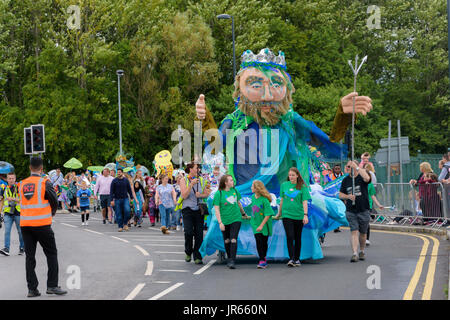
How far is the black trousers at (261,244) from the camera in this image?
40.8 ft

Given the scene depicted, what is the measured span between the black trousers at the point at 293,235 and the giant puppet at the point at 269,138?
0.64 metres

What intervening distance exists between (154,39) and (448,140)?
2065cm

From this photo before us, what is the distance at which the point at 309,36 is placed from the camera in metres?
49.3

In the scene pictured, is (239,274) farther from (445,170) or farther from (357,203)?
(445,170)

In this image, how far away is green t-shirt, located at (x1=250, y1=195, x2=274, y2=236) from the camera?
12.5m

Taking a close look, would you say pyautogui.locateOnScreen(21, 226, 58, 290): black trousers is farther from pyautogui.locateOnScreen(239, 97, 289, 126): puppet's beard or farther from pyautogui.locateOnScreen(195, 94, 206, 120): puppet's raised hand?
pyautogui.locateOnScreen(239, 97, 289, 126): puppet's beard

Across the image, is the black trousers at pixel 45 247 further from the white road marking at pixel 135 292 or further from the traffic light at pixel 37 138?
the traffic light at pixel 37 138

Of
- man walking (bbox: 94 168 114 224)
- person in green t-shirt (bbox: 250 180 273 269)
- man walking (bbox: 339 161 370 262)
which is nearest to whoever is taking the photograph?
person in green t-shirt (bbox: 250 180 273 269)

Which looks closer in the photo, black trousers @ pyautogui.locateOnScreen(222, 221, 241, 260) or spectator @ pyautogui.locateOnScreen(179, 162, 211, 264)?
black trousers @ pyautogui.locateOnScreen(222, 221, 241, 260)

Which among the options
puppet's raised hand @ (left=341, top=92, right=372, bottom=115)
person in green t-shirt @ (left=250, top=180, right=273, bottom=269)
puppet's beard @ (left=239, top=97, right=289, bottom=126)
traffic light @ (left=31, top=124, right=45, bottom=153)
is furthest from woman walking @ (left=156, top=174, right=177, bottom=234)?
puppet's raised hand @ (left=341, top=92, right=372, bottom=115)

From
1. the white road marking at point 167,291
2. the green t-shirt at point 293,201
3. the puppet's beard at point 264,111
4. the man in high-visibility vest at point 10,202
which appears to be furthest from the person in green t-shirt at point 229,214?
the man in high-visibility vest at point 10,202

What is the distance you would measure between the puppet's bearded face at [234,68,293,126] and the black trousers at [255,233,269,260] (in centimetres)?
226

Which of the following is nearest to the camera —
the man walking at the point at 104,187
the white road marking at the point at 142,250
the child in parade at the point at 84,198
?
the white road marking at the point at 142,250
